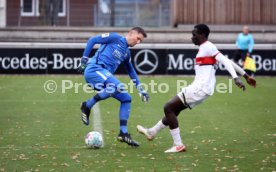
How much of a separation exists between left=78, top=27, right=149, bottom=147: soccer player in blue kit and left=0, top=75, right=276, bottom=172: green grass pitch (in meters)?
0.63

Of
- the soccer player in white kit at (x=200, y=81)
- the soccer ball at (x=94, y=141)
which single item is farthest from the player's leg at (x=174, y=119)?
the soccer ball at (x=94, y=141)

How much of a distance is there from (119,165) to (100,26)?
25.9 m

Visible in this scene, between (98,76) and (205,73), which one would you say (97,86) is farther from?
(205,73)

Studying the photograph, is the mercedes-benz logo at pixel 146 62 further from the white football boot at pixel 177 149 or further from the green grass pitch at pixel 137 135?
the white football boot at pixel 177 149

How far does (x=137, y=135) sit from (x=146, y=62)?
14888 millimetres

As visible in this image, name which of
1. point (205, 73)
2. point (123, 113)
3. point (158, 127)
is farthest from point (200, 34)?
point (123, 113)

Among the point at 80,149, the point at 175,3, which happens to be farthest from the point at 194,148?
the point at 175,3

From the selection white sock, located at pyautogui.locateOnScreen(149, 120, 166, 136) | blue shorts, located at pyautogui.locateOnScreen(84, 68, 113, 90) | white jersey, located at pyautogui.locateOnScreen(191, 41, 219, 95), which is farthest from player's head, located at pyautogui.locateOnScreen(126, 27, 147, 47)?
white sock, located at pyautogui.locateOnScreen(149, 120, 166, 136)

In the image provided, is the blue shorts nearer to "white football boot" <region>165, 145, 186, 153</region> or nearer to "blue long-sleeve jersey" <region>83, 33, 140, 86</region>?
"blue long-sleeve jersey" <region>83, 33, 140, 86</region>

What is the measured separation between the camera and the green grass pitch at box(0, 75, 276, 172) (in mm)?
10297

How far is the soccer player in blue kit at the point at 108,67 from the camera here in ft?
39.5

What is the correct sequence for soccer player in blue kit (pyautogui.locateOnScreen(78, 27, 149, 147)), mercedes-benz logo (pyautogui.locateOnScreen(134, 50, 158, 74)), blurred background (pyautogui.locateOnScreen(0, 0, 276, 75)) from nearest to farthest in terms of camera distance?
1. soccer player in blue kit (pyautogui.locateOnScreen(78, 27, 149, 147))
2. mercedes-benz logo (pyautogui.locateOnScreen(134, 50, 158, 74))
3. blurred background (pyautogui.locateOnScreen(0, 0, 276, 75))

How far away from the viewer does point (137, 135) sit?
44.1 feet

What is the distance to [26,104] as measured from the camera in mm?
18766
